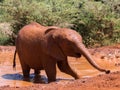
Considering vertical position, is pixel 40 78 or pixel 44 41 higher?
pixel 44 41

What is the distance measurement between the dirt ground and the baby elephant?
455 mm

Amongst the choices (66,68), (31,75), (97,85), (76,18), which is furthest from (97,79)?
(76,18)

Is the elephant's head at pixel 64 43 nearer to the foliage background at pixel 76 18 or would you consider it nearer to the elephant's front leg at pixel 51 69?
the elephant's front leg at pixel 51 69

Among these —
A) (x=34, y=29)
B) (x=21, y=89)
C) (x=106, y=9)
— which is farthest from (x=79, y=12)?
(x=21, y=89)

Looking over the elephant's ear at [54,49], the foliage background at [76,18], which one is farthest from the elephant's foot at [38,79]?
the foliage background at [76,18]

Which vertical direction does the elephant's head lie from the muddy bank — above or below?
above

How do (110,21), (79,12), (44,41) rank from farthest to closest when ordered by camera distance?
(79,12)
(110,21)
(44,41)

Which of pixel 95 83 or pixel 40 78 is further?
pixel 40 78

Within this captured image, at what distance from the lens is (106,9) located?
738 inches

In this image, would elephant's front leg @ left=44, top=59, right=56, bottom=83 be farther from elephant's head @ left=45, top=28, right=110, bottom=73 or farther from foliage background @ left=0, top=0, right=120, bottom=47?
foliage background @ left=0, top=0, right=120, bottom=47

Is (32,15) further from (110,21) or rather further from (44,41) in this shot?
(44,41)

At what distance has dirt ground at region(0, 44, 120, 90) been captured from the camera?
810 cm

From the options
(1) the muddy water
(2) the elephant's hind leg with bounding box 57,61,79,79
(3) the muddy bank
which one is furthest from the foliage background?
(3) the muddy bank

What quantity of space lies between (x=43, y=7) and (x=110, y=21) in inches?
126
